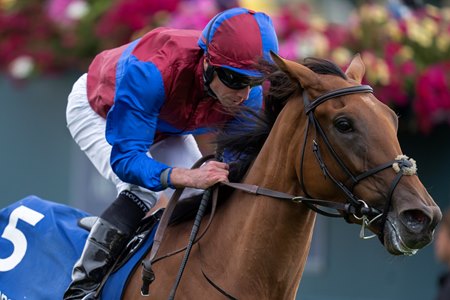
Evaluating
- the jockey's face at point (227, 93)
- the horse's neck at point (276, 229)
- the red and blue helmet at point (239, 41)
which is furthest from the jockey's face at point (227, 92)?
the horse's neck at point (276, 229)

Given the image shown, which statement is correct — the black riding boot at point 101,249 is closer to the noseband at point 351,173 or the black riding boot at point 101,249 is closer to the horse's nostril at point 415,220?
the noseband at point 351,173

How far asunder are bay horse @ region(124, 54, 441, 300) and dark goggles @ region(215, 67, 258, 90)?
114 millimetres

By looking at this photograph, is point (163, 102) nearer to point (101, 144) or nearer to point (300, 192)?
point (101, 144)

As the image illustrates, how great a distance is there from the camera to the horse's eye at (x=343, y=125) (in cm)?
348

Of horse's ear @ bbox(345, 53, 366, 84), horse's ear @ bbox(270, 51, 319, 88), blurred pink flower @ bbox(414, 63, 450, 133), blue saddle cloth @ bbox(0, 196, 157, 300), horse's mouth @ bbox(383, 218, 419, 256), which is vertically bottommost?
blurred pink flower @ bbox(414, 63, 450, 133)

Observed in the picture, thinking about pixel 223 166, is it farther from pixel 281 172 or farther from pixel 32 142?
pixel 32 142

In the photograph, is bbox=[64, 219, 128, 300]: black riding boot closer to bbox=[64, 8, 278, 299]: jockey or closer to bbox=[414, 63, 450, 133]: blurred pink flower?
bbox=[64, 8, 278, 299]: jockey

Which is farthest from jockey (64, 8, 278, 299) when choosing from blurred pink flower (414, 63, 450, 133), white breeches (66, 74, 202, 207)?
blurred pink flower (414, 63, 450, 133)

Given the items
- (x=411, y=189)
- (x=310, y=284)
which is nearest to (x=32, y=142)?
(x=310, y=284)

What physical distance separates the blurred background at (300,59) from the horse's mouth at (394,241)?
15.9 feet

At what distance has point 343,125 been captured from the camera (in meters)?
3.49

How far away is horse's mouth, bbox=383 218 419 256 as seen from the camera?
3305mm

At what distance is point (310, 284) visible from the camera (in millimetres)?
9438

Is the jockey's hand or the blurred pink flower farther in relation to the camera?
the blurred pink flower
